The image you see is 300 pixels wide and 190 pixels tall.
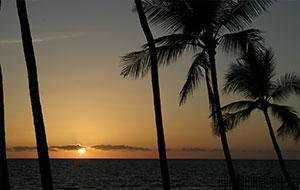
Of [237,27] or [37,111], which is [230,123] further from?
[37,111]

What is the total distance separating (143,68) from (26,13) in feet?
11.9

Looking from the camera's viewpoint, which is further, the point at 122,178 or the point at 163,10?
the point at 122,178

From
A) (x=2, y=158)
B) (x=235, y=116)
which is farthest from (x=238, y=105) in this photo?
(x=2, y=158)

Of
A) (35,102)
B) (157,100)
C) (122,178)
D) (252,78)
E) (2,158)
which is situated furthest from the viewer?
(122,178)

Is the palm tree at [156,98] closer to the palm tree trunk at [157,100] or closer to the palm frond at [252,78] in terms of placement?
the palm tree trunk at [157,100]

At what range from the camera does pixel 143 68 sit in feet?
46.5

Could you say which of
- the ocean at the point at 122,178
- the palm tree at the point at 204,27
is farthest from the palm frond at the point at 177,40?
the ocean at the point at 122,178

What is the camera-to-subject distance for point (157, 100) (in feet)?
44.4

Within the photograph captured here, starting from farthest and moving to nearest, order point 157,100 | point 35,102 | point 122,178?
1. point 122,178
2. point 157,100
3. point 35,102

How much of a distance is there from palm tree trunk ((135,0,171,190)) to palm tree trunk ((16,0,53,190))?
3019 mm

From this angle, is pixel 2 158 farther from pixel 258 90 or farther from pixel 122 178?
pixel 122 178

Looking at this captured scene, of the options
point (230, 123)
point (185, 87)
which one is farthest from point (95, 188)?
point (185, 87)

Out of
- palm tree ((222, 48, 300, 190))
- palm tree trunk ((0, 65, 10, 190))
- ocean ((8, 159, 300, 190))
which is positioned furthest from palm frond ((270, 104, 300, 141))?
ocean ((8, 159, 300, 190))

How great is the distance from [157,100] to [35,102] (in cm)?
333
